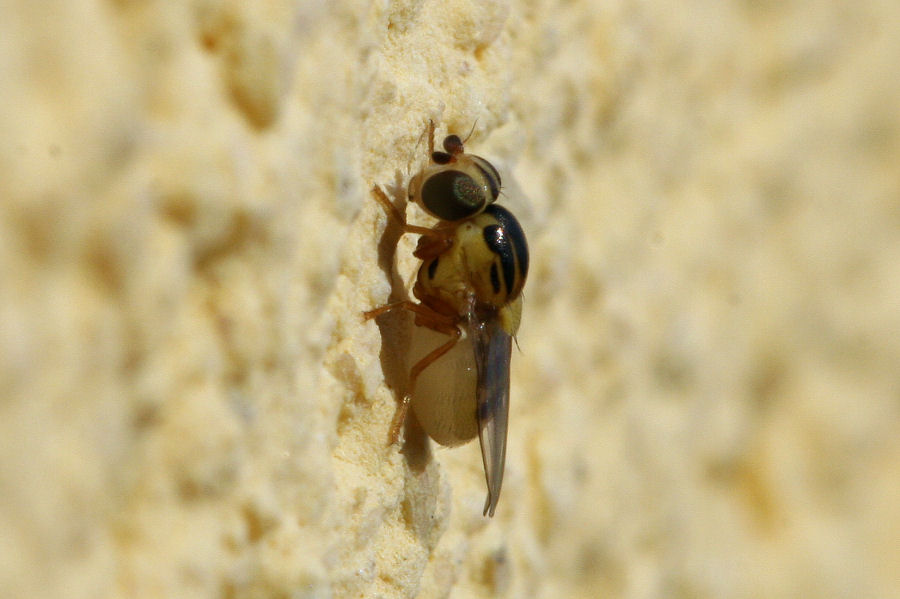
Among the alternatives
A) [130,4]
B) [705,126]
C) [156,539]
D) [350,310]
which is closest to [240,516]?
[156,539]

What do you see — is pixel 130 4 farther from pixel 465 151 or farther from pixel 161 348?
pixel 465 151

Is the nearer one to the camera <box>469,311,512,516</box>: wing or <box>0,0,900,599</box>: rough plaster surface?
<box>0,0,900,599</box>: rough plaster surface

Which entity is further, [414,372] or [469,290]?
[469,290]

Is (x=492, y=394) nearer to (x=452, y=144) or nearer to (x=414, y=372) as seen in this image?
(x=414, y=372)

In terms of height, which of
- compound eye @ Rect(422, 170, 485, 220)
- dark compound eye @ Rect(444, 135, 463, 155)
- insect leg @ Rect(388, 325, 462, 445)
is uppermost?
dark compound eye @ Rect(444, 135, 463, 155)

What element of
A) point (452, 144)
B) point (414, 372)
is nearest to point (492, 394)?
point (414, 372)

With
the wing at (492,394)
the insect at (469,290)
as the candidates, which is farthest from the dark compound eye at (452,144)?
the wing at (492,394)

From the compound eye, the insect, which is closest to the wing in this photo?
the insect

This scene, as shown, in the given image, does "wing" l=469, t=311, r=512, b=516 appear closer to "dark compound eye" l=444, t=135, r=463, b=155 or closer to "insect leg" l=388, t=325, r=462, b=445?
"insect leg" l=388, t=325, r=462, b=445
